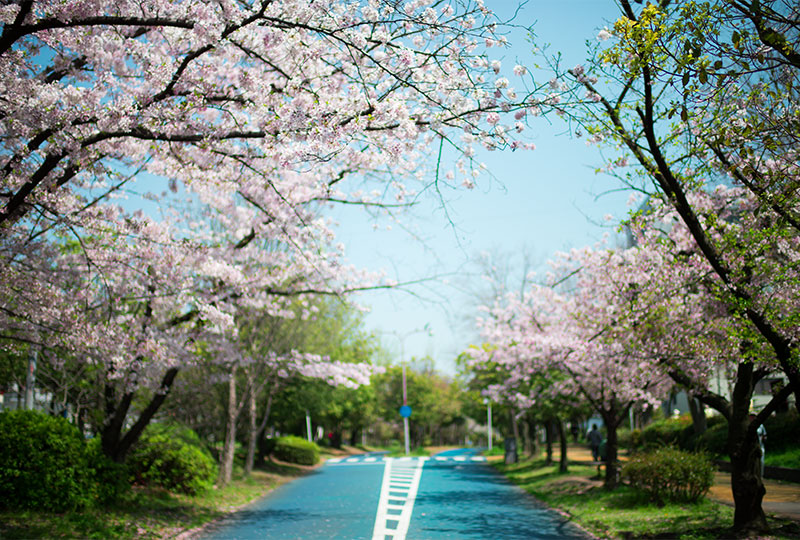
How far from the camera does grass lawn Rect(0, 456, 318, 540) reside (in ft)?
30.6

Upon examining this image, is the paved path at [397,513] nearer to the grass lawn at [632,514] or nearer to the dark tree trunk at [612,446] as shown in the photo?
the grass lawn at [632,514]

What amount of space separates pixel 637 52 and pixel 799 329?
3.79m

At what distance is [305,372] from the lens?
1530cm

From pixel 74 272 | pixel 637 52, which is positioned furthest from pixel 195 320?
pixel 637 52

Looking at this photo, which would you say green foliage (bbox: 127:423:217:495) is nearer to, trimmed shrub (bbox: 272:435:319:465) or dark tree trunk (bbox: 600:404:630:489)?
dark tree trunk (bbox: 600:404:630:489)

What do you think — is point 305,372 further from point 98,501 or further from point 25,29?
point 25,29

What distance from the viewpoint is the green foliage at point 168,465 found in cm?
1519

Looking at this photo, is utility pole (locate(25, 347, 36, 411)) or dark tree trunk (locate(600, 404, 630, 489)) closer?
utility pole (locate(25, 347, 36, 411))

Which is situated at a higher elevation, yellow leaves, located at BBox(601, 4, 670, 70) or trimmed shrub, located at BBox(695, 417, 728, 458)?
yellow leaves, located at BBox(601, 4, 670, 70)

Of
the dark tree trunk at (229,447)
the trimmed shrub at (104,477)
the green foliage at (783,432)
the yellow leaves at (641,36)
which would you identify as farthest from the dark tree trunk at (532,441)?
the yellow leaves at (641,36)

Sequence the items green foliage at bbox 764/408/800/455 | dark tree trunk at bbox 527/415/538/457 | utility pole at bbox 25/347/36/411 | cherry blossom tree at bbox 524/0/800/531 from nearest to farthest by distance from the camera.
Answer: cherry blossom tree at bbox 524/0/800/531, utility pole at bbox 25/347/36/411, green foliage at bbox 764/408/800/455, dark tree trunk at bbox 527/415/538/457

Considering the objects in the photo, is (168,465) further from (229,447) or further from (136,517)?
(229,447)

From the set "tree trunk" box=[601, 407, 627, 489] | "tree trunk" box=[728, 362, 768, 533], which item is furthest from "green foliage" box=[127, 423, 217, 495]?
"tree trunk" box=[728, 362, 768, 533]

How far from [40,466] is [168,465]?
5615 mm
